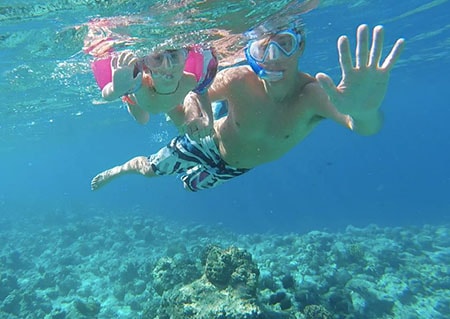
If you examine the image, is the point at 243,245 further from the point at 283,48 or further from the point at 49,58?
the point at 283,48

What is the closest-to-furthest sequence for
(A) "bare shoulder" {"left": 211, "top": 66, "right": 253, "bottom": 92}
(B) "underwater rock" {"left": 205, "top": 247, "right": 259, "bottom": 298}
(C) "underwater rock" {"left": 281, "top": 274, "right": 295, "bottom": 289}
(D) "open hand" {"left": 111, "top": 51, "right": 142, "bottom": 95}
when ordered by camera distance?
(D) "open hand" {"left": 111, "top": 51, "right": 142, "bottom": 95} → (A) "bare shoulder" {"left": 211, "top": 66, "right": 253, "bottom": 92} → (B) "underwater rock" {"left": 205, "top": 247, "right": 259, "bottom": 298} → (C) "underwater rock" {"left": 281, "top": 274, "right": 295, "bottom": 289}

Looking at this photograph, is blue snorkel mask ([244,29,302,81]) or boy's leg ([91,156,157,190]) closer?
blue snorkel mask ([244,29,302,81])

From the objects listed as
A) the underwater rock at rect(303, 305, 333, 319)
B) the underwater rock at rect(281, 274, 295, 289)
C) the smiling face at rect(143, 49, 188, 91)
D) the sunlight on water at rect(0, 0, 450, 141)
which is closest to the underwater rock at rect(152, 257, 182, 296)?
the underwater rock at rect(281, 274, 295, 289)

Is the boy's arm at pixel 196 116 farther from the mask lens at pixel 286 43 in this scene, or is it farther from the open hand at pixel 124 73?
the mask lens at pixel 286 43

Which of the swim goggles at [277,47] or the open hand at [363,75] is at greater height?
the swim goggles at [277,47]

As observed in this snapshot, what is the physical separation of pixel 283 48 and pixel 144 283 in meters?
11.4

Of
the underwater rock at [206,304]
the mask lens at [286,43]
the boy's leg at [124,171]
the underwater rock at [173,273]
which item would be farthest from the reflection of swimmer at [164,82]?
the underwater rock at [173,273]

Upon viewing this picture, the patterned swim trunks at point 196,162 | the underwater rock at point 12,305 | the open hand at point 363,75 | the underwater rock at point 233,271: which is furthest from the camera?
the underwater rock at point 12,305

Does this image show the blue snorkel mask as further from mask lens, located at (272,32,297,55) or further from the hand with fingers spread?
the hand with fingers spread

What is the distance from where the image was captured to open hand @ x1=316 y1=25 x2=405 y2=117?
338 cm

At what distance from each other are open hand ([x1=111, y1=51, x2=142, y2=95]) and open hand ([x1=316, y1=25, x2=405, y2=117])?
2372 mm

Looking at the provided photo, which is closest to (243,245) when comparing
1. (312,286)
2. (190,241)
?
(190,241)

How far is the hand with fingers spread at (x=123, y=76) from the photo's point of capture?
4.45 metres

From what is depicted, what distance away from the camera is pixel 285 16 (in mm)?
10172
